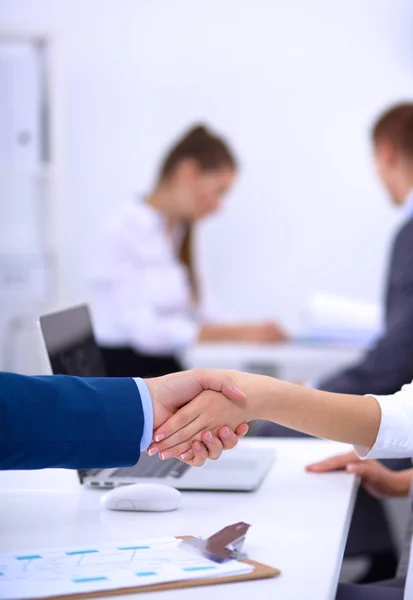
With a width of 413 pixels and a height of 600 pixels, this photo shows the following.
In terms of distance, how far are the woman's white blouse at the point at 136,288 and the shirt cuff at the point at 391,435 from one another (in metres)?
2.33

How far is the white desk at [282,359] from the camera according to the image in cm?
361

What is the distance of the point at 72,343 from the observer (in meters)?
1.66

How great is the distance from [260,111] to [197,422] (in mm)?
3543

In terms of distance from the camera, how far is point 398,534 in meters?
3.06

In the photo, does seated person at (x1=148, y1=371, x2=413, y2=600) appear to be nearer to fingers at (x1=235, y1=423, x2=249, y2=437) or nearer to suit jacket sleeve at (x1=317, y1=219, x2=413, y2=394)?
fingers at (x1=235, y1=423, x2=249, y2=437)

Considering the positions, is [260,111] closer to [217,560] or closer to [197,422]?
[197,422]

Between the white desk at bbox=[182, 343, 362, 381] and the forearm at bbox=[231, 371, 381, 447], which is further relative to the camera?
the white desk at bbox=[182, 343, 362, 381]

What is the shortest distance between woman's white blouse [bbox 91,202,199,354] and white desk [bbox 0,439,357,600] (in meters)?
2.15

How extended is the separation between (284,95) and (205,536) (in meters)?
3.81

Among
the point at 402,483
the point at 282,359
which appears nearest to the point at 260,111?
the point at 282,359

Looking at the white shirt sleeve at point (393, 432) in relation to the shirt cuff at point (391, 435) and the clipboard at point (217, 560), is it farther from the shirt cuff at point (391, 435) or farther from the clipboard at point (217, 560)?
the clipboard at point (217, 560)

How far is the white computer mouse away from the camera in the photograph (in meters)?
1.40

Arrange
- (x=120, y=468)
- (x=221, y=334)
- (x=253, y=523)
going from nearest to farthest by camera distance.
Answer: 1. (x=253, y=523)
2. (x=120, y=468)
3. (x=221, y=334)

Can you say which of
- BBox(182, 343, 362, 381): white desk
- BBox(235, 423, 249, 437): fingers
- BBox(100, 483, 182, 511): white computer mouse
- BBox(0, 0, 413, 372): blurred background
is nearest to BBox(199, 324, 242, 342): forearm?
BBox(182, 343, 362, 381): white desk
